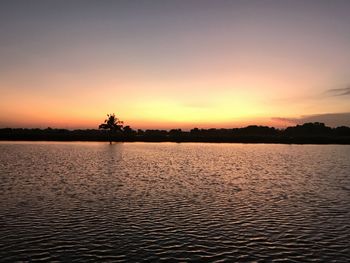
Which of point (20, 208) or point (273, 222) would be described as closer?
point (273, 222)

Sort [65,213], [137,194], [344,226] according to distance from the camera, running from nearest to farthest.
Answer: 1. [344,226]
2. [65,213]
3. [137,194]

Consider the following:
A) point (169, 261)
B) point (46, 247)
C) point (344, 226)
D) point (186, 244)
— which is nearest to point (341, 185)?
point (344, 226)

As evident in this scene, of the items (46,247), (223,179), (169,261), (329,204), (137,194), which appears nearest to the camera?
(169,261)

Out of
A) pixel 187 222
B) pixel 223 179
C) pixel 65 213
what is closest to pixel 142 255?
pixel 187 222

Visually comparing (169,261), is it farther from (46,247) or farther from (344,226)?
(344,226)

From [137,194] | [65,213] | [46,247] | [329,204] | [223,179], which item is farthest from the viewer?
[223,179]

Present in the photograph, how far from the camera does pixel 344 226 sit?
25016mm

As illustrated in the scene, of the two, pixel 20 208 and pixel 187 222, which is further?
pixel 20 208

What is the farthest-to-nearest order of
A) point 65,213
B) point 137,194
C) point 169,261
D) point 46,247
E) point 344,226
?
point 137,194 → point 65,213 → point 344,226 → point 46,247 → point 169,261

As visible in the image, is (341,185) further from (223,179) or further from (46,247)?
(46,247)

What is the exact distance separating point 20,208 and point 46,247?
10972mm

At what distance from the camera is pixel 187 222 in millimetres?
25641

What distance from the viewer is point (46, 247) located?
19422mm

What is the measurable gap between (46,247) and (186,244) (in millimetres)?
7870
